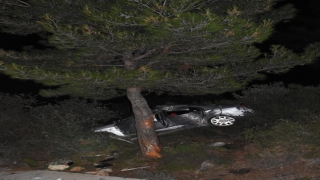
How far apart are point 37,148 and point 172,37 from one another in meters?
5.27

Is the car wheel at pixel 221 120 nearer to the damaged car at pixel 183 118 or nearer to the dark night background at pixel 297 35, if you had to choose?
the damaged car at pixel 183 118

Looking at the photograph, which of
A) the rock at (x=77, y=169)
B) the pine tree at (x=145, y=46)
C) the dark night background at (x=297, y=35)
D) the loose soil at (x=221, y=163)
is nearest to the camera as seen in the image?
the pine tree at (x=145, y=46)

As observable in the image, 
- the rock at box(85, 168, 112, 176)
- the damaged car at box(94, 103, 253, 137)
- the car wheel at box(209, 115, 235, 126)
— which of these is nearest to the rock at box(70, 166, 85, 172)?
the rock at box(85, 168, 112, 176)

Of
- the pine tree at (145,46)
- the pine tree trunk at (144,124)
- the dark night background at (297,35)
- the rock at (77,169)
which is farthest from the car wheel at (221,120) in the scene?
the dark night background at (297,35)

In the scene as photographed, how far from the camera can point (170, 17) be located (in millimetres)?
6246

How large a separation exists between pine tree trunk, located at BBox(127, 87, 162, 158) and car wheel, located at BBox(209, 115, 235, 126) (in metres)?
3.06

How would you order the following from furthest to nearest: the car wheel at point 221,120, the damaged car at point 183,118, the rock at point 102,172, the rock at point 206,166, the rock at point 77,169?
the car wheel at point 221,120, the damaged car at point 183,118, the rock at point 77,169, the rock at point 206,166, the rock at point 102,172

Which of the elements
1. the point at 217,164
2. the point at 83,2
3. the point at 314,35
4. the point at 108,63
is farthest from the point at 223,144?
the point at 314,35

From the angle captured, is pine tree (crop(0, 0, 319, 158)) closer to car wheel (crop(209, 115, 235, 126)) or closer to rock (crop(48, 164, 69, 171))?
rock (crop(48, 164, 69, 171))

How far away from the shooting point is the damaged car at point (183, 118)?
37.4ft

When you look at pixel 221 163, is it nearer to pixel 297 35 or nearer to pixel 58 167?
pixel 58 167

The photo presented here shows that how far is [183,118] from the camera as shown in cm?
1163

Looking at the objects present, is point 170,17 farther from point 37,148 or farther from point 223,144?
point 37,148

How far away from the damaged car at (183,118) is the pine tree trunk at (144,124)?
88.6 inches
